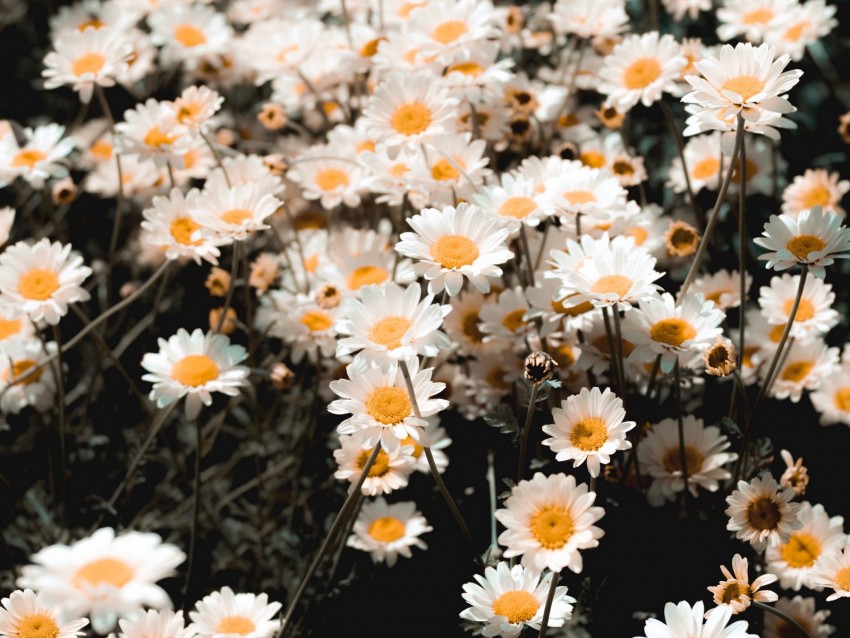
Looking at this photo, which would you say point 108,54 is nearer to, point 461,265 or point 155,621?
point 461,265

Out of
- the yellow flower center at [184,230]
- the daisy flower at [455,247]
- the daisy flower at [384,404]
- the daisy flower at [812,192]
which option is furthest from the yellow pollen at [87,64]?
the daisy flower at [812,192]

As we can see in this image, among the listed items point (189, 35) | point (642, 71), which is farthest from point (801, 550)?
point (189, 35)

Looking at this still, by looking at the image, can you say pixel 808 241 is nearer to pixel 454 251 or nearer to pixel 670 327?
pixel 670 327

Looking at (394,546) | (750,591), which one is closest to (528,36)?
(394,546)

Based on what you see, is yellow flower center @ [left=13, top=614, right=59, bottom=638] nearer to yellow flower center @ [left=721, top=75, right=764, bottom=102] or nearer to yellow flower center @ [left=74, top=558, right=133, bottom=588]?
yellow flower center @ [left=74, top=558, right=133, bottom=588]

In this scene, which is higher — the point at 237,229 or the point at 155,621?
the point at 237,229

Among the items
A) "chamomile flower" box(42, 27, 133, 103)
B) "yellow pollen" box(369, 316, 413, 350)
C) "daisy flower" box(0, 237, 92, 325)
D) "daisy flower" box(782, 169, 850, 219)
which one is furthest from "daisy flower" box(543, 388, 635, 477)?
"chamomile flower" box(42, 27, 133, 103)

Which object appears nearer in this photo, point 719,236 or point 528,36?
point 719,236
